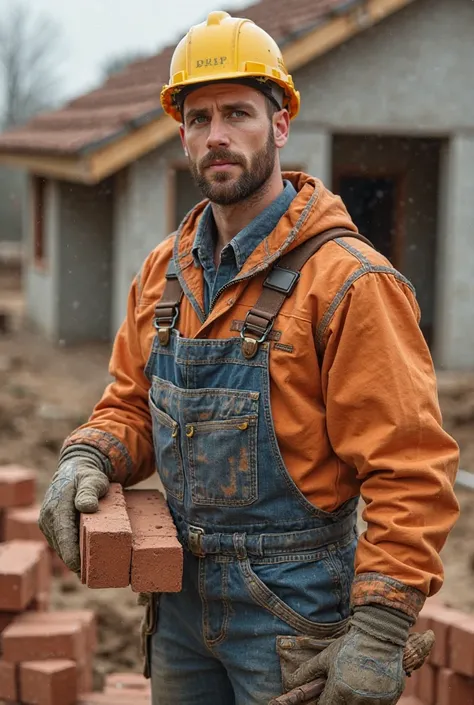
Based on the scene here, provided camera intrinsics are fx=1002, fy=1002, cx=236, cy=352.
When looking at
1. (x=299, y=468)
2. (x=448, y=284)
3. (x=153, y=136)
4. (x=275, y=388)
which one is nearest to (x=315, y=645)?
(x=299, y=468)

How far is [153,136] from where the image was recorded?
10.9m

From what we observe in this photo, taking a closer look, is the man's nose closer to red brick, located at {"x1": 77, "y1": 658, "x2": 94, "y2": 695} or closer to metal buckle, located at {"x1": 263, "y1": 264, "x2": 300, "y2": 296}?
metal buckle, located at {"x1": 263, "y1": 264, "x2": 300, "y2": 296}

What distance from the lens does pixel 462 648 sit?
146 inches

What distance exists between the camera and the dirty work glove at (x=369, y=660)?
2.34 metres

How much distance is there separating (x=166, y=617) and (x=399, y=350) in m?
1.12

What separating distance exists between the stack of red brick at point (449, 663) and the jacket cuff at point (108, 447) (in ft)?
5.00

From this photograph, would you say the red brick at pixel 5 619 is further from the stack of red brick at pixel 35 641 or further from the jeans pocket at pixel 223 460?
the jeans pocket at pixel 223 460

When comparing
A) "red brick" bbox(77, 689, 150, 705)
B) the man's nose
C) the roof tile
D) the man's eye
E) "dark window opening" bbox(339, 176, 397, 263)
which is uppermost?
the roof tile

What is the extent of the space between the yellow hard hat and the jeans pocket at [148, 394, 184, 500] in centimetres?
94

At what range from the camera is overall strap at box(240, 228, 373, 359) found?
2557 mm

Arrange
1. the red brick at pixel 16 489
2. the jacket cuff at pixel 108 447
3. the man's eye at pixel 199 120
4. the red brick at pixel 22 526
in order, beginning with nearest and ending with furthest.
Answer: the man's eye at pixel 199 120 < the jacket cuff at pixel 108 447 < the red brick at pixel 22 526 < the red brick at pixel 16 489

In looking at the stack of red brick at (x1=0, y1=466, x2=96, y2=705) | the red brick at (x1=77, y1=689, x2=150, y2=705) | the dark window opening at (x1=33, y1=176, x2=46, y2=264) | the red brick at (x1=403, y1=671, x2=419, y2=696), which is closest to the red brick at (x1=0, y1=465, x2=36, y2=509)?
the stack of red brick at (x1=0, y1=466, x2=96, y2=705)

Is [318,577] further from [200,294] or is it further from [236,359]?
[200,294]

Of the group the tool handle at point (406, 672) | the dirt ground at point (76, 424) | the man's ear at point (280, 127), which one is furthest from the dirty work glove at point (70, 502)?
the dirt ground at point (76, 424)
